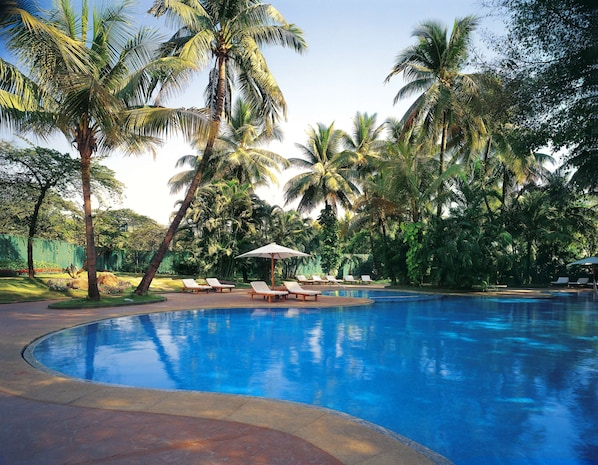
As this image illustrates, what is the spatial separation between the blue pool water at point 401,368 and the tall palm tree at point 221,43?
6286mm

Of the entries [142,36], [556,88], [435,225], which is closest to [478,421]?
[556,88]

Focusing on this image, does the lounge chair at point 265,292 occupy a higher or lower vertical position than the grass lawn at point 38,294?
higher

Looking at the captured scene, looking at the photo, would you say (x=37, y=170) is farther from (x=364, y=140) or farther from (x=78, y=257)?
(x=364, y=140)

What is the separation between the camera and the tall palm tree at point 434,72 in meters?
21.6

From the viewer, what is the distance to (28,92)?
1138 cm

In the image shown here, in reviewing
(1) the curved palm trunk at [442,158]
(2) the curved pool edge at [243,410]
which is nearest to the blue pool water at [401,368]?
(2) the curved pool edge at [243,410]

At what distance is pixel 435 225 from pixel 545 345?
14180mm

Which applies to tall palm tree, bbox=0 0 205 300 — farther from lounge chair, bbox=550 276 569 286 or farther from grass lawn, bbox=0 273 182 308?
lounge chair, bbox=550 276 569 286

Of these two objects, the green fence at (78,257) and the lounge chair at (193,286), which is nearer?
the lounge chair at (193,286)

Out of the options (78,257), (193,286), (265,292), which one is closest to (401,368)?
(265,292)

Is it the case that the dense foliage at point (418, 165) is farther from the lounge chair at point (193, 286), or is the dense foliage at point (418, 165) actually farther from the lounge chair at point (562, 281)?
the lounge chair at point (193, 286)

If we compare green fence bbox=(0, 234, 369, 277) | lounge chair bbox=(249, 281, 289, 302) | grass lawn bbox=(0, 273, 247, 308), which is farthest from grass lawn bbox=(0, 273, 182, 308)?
green fence bbox=(0, 234, 369, 277)

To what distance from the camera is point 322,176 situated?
31297 mm

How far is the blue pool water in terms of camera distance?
4863mm
